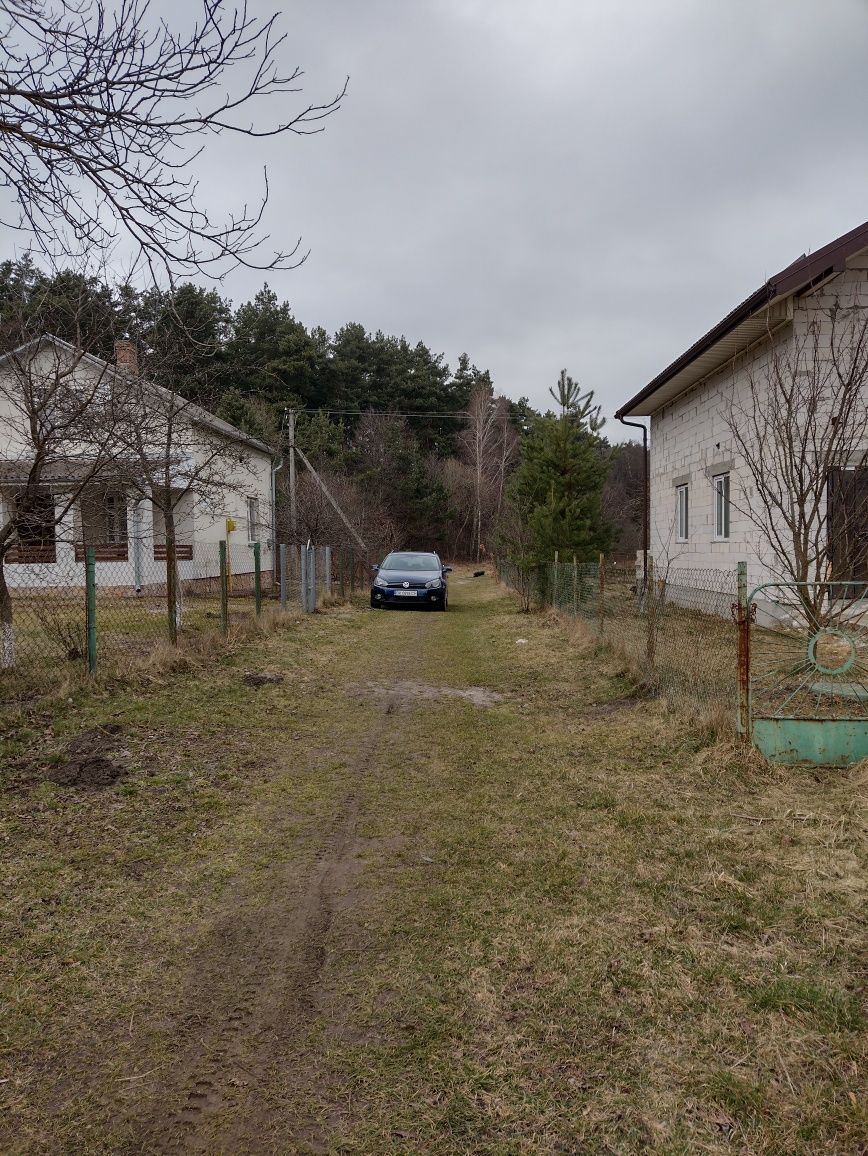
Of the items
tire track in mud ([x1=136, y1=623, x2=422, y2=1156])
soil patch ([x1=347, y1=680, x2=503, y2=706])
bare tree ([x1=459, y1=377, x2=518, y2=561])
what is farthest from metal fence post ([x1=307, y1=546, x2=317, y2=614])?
bare tree ([x1=459, y1=377, x2=518, y2=561])

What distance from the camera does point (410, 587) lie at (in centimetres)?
1758

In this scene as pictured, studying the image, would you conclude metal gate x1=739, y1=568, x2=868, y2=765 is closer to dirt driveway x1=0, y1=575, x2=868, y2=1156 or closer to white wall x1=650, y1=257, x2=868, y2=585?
dirt driveway x1=0, y1=575, x2=868, y2=1156

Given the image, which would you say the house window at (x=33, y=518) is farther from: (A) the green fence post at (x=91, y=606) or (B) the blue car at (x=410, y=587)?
(B) the blue car at (x=410, y=587)

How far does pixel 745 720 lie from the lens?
536 centimetres

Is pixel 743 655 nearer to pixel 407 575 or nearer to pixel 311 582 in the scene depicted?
pixel 311 582

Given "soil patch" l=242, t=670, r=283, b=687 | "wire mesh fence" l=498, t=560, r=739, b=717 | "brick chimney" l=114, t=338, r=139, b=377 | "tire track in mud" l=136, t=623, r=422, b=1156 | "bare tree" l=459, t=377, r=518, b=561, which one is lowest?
"tire track in mud" l=136, t=623, r=422, b=1156

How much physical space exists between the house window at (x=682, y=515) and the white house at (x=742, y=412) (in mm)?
26

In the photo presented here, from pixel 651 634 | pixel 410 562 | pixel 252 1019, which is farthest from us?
pixel 410 562

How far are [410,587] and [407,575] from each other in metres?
0.42

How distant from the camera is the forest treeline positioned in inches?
297

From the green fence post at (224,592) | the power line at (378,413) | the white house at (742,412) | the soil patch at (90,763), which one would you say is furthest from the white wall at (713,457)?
the power line at (378,413)

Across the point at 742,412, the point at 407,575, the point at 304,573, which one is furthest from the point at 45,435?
the point at 407,575

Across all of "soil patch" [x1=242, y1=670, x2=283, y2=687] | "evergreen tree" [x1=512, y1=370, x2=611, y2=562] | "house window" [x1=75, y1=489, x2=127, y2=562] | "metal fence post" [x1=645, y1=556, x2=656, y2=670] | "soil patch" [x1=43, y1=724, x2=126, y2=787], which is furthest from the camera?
"evergreen tree" [x1=512, y1=370, x2=611, y2=562]

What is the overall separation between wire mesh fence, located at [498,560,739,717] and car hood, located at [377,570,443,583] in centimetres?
452
